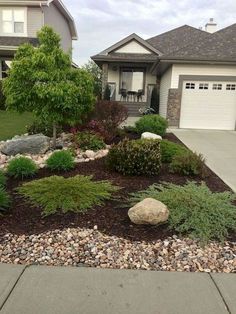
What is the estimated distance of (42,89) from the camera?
765cm

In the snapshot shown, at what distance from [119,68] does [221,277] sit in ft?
66.5

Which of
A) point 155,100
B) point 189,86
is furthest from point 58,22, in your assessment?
point 189,86

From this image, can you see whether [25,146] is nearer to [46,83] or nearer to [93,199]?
[46,83]

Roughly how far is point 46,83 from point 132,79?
15.4 m

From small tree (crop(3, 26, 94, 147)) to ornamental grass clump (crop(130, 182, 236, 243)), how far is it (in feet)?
12.4

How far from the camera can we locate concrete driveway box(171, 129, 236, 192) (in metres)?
7.37

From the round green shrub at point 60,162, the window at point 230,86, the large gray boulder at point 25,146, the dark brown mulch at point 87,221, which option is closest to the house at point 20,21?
the window at point 230,86

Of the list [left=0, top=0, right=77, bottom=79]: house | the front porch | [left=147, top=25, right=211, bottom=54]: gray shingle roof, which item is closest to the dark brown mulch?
the front porch

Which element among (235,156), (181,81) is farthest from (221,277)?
(181,81)

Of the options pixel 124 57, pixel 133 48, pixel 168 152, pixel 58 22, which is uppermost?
pixel 58 22

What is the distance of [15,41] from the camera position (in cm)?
1911

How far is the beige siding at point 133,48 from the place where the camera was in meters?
21.3

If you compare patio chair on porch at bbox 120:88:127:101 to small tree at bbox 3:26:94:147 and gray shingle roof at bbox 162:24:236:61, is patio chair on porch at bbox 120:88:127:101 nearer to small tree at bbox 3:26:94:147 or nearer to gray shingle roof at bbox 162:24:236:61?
gray shingle roof at bbox 162:24:236:61

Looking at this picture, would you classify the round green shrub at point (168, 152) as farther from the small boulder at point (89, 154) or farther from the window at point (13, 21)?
the window at point (13, 21)
